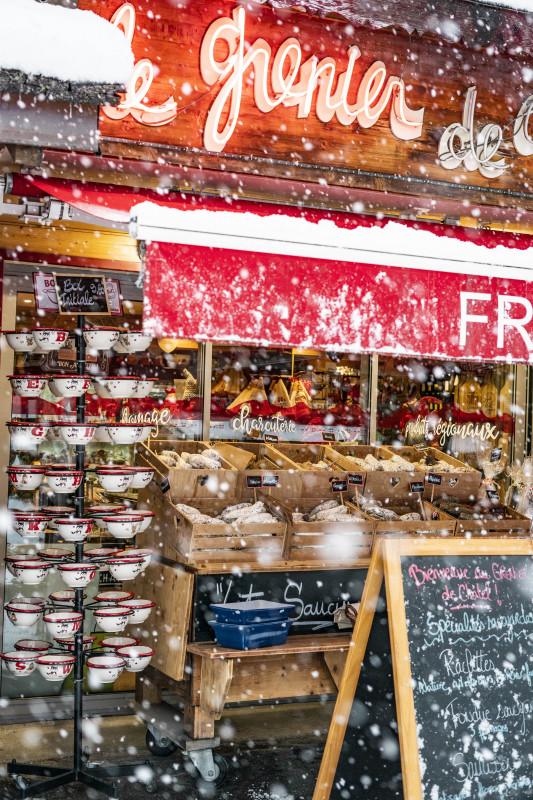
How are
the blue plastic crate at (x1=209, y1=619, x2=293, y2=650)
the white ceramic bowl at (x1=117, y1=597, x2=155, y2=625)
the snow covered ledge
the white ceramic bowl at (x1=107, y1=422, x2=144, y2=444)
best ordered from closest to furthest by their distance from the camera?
the snow covered ledge, the blue plastic crate at (x1=209, y1=619, x2=293, y2=650), the white ceramic bowl at (x1=107, y1=422, x2=144, y2=444), the white ceramic bowl at (x1=117, y1=597, x2=155, y2=625)

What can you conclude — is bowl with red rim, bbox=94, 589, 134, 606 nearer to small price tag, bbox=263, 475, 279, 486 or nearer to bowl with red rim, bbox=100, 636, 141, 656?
bowl with red rim, bbox=100, 636, 141, 656

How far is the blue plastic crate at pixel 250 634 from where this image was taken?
4969 millimetres

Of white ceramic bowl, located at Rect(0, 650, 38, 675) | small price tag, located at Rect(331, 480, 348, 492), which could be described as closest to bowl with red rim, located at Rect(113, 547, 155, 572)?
white ceramic bowl, located at Rect(0, 650, 38, 675)

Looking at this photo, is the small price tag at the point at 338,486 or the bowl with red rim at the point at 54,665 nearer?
the bowl with red rim at the point at 54,665

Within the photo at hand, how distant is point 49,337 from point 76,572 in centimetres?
137

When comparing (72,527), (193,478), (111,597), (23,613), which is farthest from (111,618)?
(193,478)

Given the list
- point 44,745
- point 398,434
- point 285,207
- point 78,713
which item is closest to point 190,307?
point 285,207

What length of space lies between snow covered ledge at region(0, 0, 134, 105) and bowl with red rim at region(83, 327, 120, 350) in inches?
61.7

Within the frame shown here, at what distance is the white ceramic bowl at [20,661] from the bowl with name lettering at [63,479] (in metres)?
1.00

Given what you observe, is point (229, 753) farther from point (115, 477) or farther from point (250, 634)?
point (115, 477)

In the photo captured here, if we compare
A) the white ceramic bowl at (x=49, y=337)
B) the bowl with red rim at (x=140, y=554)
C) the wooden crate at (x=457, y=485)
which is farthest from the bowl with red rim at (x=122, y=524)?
the wooden crate at (x=457, y=485)

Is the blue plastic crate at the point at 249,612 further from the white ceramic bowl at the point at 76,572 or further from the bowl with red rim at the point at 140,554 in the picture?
the white ceramic bowl at the point at 76,572

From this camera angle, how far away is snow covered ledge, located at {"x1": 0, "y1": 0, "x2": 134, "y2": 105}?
369 cm

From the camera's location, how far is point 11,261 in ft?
20.2
